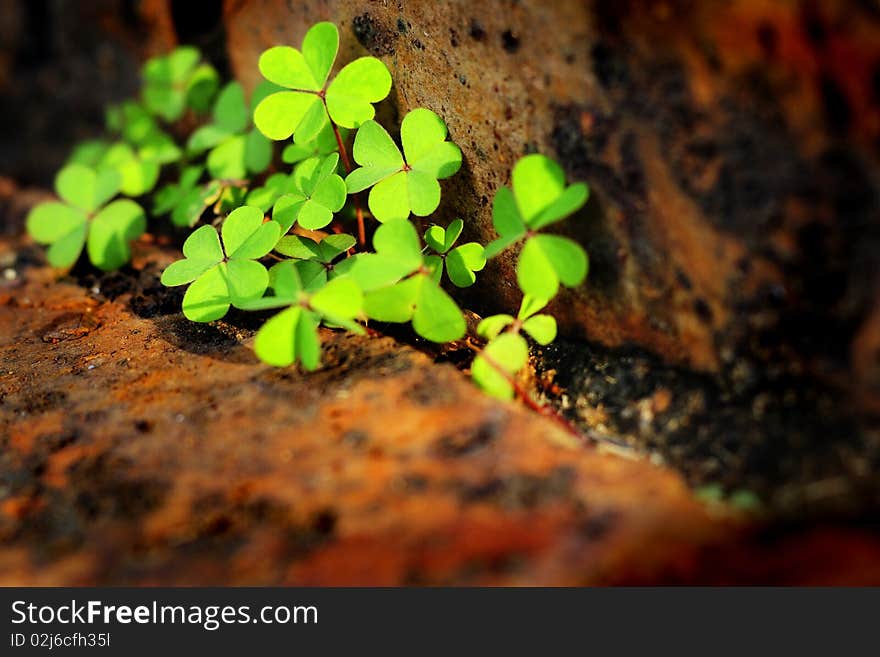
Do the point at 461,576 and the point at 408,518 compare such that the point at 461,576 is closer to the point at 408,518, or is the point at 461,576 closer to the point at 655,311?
the point at 408,518

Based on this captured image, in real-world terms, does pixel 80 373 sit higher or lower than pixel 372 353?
lower

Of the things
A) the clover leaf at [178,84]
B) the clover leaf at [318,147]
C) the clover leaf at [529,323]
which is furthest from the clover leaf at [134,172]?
the clover leaf at [529,323]

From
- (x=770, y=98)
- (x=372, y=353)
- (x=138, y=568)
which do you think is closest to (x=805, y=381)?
(x=770, y=98)

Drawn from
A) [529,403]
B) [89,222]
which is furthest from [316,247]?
[89,222]

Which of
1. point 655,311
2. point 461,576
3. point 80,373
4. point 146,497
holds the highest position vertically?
point 655,311

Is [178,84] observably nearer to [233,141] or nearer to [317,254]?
[233,141]

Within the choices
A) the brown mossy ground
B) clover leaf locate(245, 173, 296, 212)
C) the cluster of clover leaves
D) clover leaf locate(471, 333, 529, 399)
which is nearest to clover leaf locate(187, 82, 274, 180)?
the cluster of clover leaves

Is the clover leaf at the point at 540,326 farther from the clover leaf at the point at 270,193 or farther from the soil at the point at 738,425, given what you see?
the clover leaf at the point at 270,193
